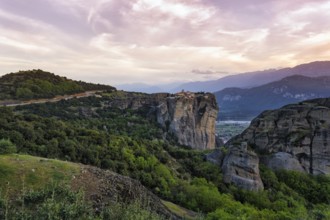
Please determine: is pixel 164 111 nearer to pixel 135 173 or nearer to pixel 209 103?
pixel 209 103

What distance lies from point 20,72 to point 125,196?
296ft

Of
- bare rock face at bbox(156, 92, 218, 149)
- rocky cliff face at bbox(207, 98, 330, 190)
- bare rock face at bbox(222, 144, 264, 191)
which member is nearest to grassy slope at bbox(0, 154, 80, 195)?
bare rock face at bbox(222, 144, 264, 191)

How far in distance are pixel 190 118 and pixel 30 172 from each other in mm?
70312

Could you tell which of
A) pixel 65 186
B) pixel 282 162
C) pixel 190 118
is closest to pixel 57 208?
pixel 65 186

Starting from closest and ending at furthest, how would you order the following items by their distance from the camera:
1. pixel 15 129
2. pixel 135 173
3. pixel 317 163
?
pixel 15 129 → pixel 135 173 → pixel 317 163

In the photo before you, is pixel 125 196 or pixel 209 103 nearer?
pixel 125 196

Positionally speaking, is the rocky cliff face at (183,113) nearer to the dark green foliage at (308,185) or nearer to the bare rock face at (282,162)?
the bare rock face at (282,162)

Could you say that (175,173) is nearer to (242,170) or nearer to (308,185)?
(242,170)

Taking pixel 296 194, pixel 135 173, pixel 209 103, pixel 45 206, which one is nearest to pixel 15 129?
pixel 135 173

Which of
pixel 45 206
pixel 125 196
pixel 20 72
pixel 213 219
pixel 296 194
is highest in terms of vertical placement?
pixel 20 72

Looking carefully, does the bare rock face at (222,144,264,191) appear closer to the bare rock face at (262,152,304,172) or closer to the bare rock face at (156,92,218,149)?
the bare rock face at (262,152,304,172)

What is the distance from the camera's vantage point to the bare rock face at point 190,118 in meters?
83.5

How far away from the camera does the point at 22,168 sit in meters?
21.6

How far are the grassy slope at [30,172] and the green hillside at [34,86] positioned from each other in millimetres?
60690
